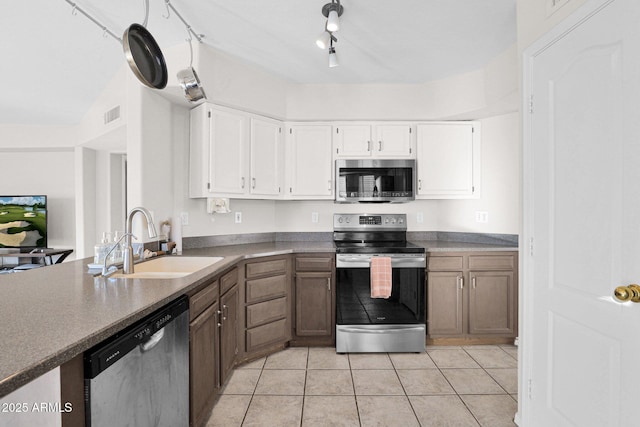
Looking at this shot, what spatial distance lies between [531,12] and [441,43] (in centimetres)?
87

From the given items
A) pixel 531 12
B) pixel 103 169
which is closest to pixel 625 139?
pixel 531 12

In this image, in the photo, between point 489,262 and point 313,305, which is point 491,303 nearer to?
point 489,262

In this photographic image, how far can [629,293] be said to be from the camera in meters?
1.13

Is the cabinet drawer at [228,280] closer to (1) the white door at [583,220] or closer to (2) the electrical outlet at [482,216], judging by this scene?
(1) the white door at [583,220]

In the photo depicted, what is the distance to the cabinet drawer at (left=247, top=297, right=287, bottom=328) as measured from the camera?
2.60 metres

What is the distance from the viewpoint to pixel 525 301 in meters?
1.75

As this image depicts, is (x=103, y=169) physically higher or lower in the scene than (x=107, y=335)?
higher

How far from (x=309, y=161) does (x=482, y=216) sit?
6.19 ft

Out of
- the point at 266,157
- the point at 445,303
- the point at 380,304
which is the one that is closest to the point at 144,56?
the point at 266,157

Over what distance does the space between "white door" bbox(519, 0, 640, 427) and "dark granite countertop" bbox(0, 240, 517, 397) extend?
69.8 inches

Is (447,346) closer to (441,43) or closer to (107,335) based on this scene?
(441,43)

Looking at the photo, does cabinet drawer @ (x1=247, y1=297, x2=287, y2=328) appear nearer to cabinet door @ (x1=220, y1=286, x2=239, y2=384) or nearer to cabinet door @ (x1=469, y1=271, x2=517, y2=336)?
cabinet door @ (x1=220, y1=286, x2=239, y2=384)

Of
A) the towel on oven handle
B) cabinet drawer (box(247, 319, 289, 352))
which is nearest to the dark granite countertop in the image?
cabinet drawer (box(247, 319, 289, 352))

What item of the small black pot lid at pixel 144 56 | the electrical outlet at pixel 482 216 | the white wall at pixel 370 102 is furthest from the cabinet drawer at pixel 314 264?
the small black pot lid at pixel 144 56
